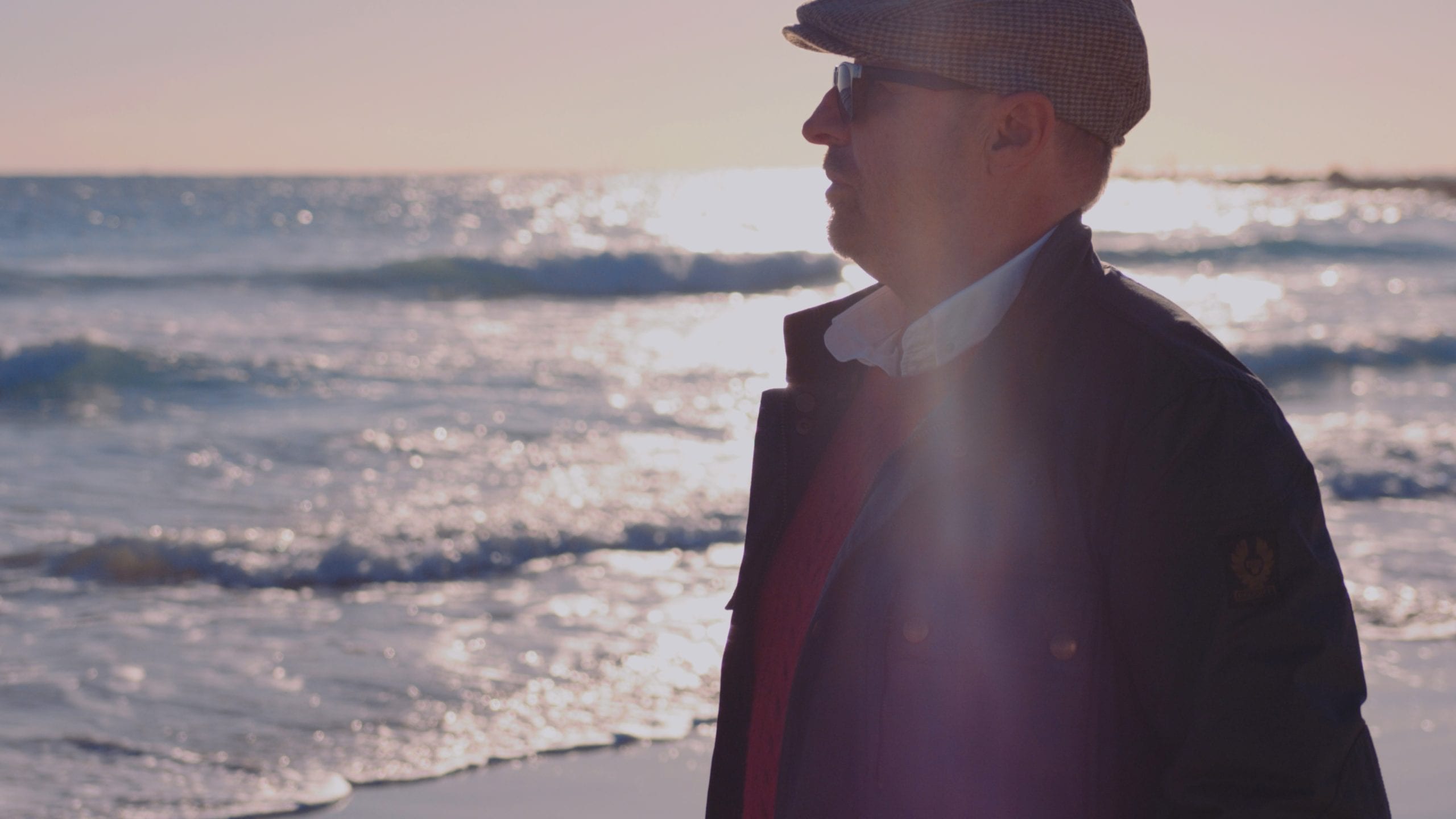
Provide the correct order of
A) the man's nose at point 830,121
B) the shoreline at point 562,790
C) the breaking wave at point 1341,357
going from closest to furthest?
the man's nose at point 830,121, the shoreline at point 562,790, the breaking wave at point 1341,357

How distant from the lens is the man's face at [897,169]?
1484 mm

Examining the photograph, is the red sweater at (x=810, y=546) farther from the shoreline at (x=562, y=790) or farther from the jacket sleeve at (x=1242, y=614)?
the shoreline at (x=562, y=790)

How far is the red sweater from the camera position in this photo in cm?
167

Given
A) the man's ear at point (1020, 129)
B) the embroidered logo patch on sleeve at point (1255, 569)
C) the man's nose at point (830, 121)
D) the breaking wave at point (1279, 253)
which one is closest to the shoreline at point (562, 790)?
the man's nose at point (830, 121)

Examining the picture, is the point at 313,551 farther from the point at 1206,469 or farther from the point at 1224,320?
the point at 1224,320

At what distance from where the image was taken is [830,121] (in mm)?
1624

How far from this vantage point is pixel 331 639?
227 inches

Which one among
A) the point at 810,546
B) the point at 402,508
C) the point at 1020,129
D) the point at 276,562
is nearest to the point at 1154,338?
the point at 1020,129

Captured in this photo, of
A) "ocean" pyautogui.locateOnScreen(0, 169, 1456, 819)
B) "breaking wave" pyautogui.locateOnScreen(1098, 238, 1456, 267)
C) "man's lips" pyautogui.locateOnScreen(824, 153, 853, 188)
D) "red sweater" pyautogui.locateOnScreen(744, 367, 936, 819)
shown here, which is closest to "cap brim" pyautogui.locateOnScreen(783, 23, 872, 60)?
"man's lips" pyautogui.locateOnScreen(824, 153, 853, 188)

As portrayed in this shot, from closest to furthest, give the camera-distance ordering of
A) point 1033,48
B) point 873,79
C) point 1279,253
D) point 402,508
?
1. point 1033,48
2. point 873,79
3. point 402,508
4. point 1279,253

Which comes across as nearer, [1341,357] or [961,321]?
[961,321]

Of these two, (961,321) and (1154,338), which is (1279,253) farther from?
(1154,338)

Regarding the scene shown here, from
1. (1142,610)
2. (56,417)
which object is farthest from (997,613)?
(56,417)

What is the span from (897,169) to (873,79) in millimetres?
108
